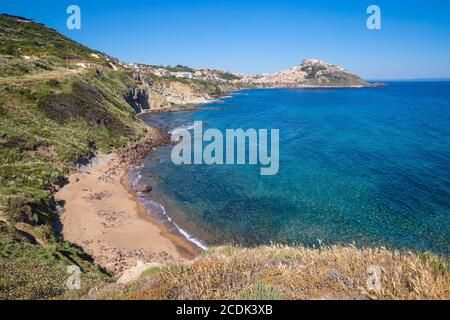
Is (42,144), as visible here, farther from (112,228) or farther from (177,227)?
(177,227)

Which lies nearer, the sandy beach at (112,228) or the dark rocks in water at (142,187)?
the sandy beach at (112,228)

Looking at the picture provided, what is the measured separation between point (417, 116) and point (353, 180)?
58.3 m

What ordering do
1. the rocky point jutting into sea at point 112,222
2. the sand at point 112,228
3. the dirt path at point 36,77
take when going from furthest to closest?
the dirt path at point 36,77, the sand at point 112,228, the rocky point jutting into sea at point 112,222

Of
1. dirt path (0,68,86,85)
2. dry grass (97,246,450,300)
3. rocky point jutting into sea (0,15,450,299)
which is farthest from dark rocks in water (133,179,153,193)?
dirt path (0,68,86,85)

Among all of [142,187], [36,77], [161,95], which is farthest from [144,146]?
[161,95]

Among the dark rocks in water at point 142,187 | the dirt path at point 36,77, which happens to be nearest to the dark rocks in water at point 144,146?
the dark rocks in water at point 142,187

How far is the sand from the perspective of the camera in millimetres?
20438

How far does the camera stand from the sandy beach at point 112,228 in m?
20.5

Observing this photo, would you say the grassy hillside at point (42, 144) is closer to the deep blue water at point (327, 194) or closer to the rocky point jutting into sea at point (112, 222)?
the rocky point jutting into sea at point (112, 222)

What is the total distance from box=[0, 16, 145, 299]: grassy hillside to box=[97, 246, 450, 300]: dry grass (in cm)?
392

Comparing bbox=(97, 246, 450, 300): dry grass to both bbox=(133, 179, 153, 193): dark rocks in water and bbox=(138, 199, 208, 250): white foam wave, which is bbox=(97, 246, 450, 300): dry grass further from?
bbox=(133, 179, 153, 193): dark rocks in water

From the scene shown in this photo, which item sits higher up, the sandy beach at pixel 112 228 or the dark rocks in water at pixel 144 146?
the dark rocks in water at pixel 144 146
